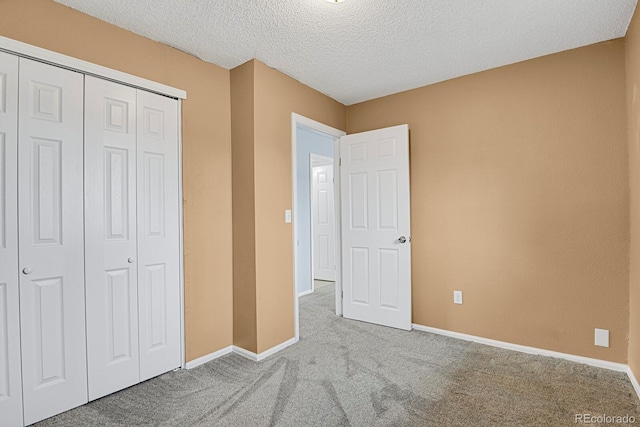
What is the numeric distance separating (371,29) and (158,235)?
2.09 metres

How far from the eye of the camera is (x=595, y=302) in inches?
95.8

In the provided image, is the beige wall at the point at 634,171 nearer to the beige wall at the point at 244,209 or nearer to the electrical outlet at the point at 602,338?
the electrical outlet at the point at 602,338

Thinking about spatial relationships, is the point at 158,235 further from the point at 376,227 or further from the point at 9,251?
the point at 376,227

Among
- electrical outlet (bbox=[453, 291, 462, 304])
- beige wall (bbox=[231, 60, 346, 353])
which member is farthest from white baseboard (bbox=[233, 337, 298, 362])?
electrical outlet (bbox=[453, 291, 462, 304])

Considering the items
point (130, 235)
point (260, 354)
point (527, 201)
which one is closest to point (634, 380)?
point (527, 201)

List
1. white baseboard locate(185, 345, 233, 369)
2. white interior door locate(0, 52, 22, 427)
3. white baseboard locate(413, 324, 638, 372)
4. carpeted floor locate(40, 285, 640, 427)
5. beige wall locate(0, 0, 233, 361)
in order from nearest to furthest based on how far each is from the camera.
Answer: white interior door locate(0, 52, 22, 427) → carpeted floor locate(40, 285, 640, 427) → beige wall locate(0, 0, 233, 361) → white baseboard locate(413, 324, 638, 372) → white baseboard locate(185, 345, 233, 369)

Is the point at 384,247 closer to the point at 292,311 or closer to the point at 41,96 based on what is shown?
the point at 292,311

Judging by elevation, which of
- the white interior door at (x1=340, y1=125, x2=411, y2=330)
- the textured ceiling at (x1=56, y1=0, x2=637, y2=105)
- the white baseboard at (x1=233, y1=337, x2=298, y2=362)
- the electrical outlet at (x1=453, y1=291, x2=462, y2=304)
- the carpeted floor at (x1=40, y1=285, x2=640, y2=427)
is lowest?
the carpeted floor at (x1=40, y1=285, x2=640, y2=427)

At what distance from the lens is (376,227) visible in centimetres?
343

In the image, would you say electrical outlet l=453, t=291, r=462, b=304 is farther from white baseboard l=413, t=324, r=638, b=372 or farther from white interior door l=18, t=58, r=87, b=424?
white interior door l=18, t=58, r=87, b=424

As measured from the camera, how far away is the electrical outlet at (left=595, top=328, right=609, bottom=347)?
2395 millimetres

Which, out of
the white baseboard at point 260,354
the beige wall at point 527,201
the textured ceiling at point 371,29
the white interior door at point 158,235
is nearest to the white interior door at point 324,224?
the beige wall at point 527,201

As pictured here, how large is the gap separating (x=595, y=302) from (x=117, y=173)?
3542 mm

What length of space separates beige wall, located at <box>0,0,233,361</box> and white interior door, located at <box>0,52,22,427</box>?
0.47 meters
